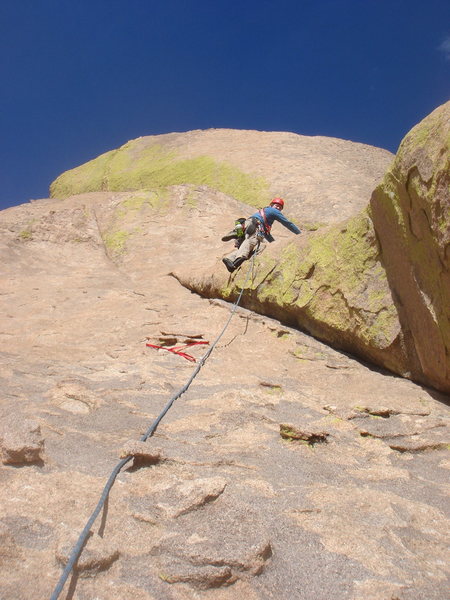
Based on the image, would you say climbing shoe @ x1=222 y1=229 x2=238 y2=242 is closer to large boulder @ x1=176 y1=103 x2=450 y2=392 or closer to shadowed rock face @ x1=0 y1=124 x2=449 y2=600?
shadowed rock face @ x1=0 y1=124 x2=449 y2=600

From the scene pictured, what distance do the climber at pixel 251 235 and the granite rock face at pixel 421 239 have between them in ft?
8.94

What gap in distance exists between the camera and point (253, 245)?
8.47m

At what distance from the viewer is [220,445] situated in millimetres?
3598

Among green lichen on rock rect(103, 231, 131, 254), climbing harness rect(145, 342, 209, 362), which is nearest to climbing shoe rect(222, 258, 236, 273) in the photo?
climbing harness rect(145, 342, 209, 362)

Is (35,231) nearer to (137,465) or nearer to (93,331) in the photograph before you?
(93,331)

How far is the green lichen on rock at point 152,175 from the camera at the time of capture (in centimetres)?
1612

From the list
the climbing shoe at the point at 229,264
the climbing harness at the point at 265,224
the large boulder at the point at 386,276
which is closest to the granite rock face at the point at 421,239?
the large boulder at the point at 386,276

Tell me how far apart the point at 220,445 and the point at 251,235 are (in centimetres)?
582

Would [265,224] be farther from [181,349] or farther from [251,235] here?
[181,349]

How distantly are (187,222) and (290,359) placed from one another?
6.32 m

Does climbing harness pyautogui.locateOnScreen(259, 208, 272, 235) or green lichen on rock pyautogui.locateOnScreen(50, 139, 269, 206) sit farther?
green lichen on rock pyautogui.locateOnScreen(50, 139, 269, 206)

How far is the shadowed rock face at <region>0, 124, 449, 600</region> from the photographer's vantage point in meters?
2.17

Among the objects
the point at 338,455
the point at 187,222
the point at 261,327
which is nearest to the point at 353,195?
the point at 187,222

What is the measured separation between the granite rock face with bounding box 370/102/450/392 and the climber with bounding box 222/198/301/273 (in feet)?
8.94
